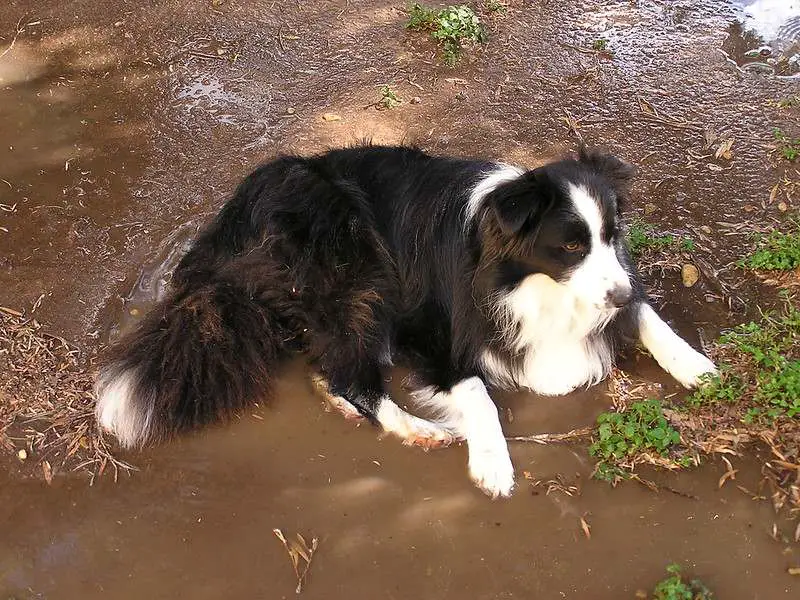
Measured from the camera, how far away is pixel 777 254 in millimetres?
3848

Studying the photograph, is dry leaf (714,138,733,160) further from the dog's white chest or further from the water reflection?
the dog's white chest

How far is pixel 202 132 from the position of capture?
16.6ft

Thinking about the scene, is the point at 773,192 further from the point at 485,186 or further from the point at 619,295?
the point at 485,186

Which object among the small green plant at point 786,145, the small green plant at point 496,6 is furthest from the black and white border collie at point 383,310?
the small green plant at point 496,6

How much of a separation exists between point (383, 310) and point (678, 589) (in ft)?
5.78

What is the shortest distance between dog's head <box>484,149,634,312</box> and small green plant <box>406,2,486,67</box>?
2932mm

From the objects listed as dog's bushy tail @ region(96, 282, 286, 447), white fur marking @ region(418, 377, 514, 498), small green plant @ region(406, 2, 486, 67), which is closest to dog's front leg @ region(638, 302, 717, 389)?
white fur marking @ region(418, 377, 514, 498)

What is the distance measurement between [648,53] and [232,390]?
4271 millimetres

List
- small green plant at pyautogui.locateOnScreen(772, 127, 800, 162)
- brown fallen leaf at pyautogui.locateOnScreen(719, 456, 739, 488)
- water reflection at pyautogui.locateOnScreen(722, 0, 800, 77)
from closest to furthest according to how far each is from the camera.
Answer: brown fallen leaf at pyautogui.locateOnScreen(719, 456, 739, 488)
small green plant at pyautogui.locateOnScreen(772, 127, 800, 162)
water reflection at pyautogui.locateOnScreen(722, 0, 800, 77)

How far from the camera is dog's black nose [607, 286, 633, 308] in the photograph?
2883mm

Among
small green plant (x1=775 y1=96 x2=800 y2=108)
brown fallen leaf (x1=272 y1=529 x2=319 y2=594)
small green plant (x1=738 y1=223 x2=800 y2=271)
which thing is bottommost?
brown fallen leaf (x1=272 y1=529 x2=319 y2=594)

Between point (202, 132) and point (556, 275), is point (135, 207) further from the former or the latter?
point (556, 275)

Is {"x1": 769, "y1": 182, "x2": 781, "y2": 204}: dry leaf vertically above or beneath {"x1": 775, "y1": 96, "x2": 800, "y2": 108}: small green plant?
beneath

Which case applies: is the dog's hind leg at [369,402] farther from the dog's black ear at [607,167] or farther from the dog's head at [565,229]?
the dog's black ear at [607,167]
